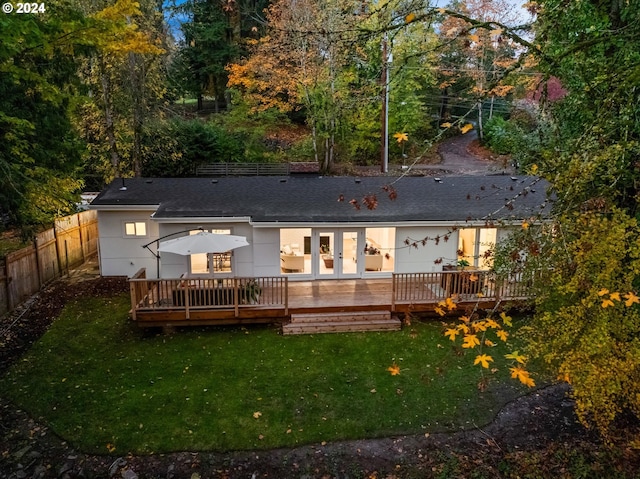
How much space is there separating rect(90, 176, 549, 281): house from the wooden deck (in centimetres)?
106

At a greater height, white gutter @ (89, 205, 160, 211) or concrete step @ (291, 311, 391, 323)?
white gutter @ (89, 205, 160, 211)

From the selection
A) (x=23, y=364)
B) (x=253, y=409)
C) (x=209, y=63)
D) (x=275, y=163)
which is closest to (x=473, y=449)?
(x=253, y=409)

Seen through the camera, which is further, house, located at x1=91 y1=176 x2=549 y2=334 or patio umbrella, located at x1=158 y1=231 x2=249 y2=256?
house, located at x1=91 y1=176 x2=549 y2=334

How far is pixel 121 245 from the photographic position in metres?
13.5

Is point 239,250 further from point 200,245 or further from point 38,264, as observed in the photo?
point 38,264

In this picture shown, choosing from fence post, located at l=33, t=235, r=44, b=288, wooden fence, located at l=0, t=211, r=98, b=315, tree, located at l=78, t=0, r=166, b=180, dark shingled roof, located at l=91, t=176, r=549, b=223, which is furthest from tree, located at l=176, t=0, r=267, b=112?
fence post, located at l=33, t=235, r=44, b=288

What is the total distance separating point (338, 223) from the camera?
11.8 meters

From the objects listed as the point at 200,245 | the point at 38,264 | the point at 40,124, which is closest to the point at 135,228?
the point at 38,264

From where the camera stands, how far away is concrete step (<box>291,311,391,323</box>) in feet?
33.9

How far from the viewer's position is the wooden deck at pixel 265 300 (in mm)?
10000

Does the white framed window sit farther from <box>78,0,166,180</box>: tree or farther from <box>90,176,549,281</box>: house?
<box>78,0,166,180</box>: tree

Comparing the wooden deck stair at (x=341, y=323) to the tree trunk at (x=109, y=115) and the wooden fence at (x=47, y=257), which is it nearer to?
the wooden fence at (x=47, y=257)

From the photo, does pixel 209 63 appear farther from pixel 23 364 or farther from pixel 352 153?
pixel 23 364

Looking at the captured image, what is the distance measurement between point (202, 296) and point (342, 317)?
340cm
